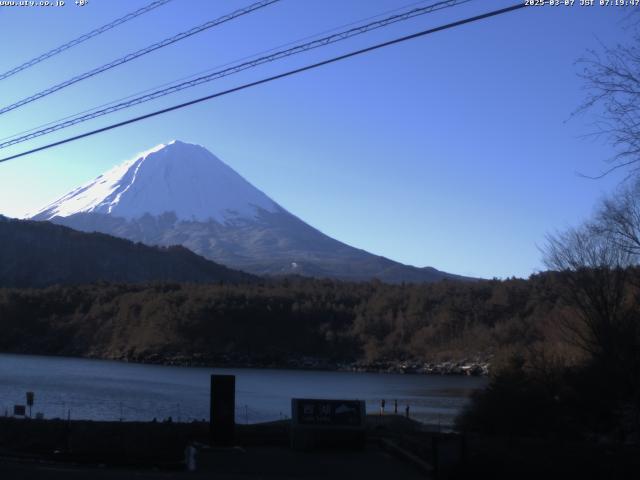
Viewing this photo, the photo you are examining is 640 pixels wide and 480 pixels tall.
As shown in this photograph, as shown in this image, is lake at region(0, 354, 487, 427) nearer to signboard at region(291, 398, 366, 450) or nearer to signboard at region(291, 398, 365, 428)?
signboard at region(291, 398, 366, 450)

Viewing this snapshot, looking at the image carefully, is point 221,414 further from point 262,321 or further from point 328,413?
point 262,321

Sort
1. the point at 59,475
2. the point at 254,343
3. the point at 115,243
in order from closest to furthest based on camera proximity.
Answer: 1. the point at 59,475
2. the point at 254,343
3. the point at 115,243

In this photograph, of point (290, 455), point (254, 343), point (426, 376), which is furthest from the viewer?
point (254, 343)

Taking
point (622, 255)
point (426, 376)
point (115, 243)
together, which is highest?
point (115, 243)

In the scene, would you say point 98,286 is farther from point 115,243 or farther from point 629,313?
point 629,313

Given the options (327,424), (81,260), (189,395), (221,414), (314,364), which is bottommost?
(189,395)

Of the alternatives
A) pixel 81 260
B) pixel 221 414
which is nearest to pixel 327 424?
pixel 221 414

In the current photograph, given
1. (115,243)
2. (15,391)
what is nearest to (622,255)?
(15,391)

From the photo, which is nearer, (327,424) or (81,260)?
(327,424)
